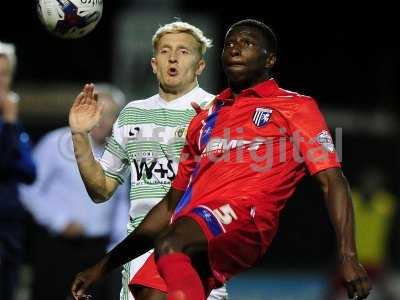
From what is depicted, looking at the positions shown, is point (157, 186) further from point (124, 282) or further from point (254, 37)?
point (254, 37)

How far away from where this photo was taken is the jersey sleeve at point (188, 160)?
5.82m

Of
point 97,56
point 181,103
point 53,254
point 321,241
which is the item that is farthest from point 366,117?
point 181,103

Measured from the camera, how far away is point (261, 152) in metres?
5.42

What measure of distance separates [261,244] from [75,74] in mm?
15930

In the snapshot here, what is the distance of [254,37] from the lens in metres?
5.66

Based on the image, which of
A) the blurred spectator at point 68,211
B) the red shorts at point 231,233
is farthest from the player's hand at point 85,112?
the blurred spectator at point 68,211

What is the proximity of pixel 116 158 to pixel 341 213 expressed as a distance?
181 centimetres

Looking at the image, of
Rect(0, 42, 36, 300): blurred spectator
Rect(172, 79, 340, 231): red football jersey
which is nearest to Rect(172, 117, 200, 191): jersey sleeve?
Rect(172, 79, 340, 231): red football jersey

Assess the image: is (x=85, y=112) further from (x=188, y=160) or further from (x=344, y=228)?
(x=344, y=228)

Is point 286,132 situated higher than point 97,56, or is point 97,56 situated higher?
point 286,132

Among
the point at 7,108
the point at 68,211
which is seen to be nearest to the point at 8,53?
the point at 7,108

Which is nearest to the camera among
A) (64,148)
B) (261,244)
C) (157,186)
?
(261,244)

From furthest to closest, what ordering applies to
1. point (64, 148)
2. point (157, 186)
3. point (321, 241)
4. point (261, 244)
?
point (321, 241) < point (64, 148) < point (157, 186) < point (261, 244)

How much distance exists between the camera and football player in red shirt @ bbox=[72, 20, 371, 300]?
16.6ft
